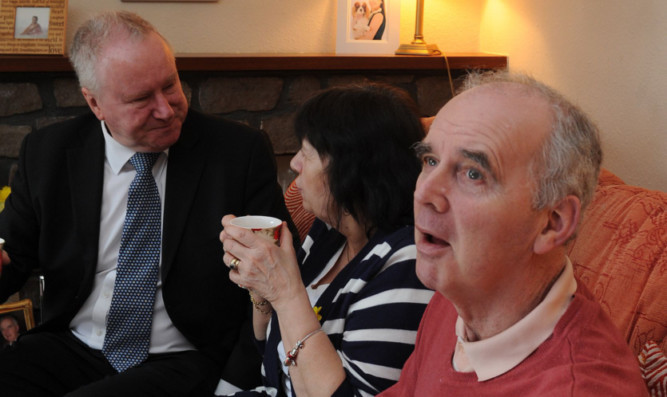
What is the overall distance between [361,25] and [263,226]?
1.90 meters

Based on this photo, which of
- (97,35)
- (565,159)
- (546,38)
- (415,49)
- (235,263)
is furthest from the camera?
(415,49)

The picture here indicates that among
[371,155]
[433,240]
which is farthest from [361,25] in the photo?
[433,240]

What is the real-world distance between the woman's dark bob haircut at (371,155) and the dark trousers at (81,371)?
0.71m

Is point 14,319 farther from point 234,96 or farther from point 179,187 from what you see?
point 234,96

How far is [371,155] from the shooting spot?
1479 millimetres

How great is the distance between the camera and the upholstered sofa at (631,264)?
1.28 metres

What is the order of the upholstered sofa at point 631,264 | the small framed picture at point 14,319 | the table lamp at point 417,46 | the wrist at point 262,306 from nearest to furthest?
1. the upholstered sofa at point 631,264
2. the wrist at point 262,306
3. the small framed picture at point 14,319
4. the table lamp at point 417,46

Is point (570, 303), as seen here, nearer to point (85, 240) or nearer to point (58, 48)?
point (85, 240)

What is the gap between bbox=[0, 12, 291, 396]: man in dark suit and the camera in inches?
72.1

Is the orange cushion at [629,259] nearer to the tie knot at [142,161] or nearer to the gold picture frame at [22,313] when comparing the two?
the tie knot at [142,161]

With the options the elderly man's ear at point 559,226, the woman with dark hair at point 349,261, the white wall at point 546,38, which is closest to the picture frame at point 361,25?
the white wall at point 546,38

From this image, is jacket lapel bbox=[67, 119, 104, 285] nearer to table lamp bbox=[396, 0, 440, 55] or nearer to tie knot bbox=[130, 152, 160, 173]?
tie knot bbox=[130, 152, 160, 173]

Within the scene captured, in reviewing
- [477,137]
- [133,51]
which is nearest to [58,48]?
[133,51]

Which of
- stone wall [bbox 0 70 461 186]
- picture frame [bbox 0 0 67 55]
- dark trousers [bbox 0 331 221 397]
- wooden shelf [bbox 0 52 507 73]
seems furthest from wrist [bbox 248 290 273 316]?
picture frame [bbox 0 0 67 55]
